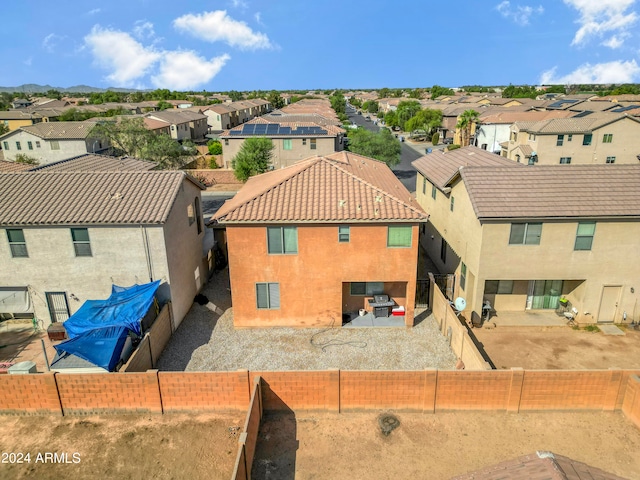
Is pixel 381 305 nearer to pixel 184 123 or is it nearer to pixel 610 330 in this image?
pixel 610 330

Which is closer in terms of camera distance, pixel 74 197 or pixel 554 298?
pixel 74 197

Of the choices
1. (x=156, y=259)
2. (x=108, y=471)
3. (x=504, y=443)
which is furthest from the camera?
(x=156, y=259)

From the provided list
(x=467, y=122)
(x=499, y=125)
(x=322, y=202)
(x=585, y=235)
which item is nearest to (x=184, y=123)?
(x=467, y=122)

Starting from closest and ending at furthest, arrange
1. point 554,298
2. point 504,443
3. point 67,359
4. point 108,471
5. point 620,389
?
point 108,471 → point 504,443 → point 620,389 → point 67,359 → point 554,298

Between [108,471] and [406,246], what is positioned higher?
[406,246]

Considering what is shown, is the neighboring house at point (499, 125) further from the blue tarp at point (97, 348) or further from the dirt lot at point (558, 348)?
the blue tarp at point (97, 348)

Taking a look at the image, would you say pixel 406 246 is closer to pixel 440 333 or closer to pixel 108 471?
pixel 440 333

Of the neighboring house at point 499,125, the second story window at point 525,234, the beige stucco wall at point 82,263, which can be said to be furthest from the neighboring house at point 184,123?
the second story window at point 525,234

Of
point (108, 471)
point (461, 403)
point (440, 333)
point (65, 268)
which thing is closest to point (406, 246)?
point (440, 333)
